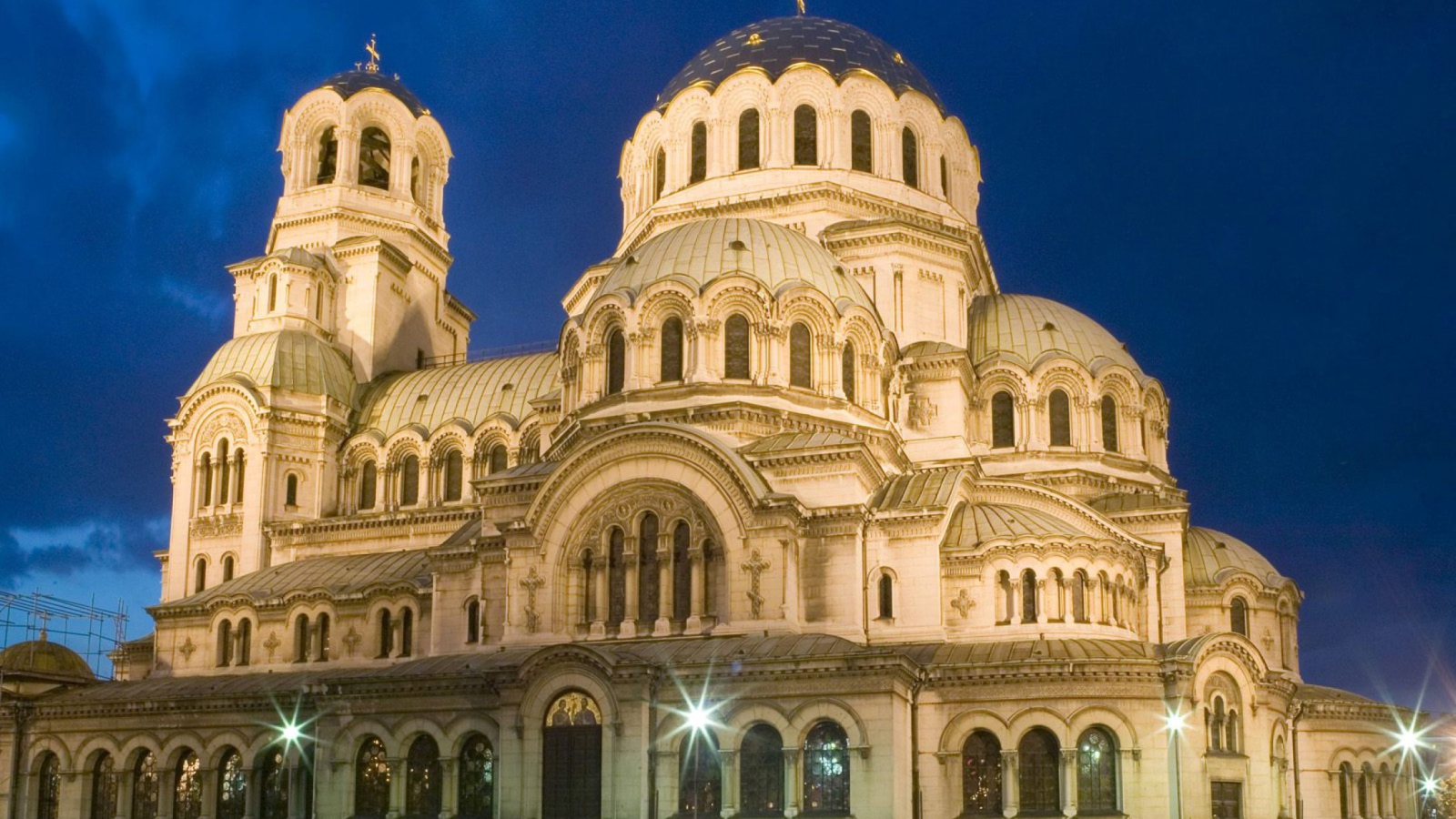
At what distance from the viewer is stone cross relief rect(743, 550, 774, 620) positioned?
37312mm

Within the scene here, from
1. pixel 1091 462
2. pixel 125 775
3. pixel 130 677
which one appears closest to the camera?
pixel 125 775

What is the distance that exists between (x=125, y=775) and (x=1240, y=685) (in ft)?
91.4

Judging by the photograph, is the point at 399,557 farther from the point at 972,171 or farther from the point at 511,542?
the point at 972,171

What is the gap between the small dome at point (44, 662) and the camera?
48.8 m

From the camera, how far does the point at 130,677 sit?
51.7 metres

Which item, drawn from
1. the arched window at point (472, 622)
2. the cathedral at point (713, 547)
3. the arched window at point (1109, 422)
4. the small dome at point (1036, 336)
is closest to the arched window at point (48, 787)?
the cathedral at point (713, 547)

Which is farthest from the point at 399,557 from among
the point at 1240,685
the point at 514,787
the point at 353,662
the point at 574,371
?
Answer: the point at 1240,685

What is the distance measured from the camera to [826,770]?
34.8m

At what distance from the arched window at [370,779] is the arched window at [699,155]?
824 inches

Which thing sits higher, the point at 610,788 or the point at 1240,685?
the point at 1240,685

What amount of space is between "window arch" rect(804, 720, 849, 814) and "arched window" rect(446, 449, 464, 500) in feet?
63.8

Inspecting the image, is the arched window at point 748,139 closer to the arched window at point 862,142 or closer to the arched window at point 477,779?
the arched window at point 862,142

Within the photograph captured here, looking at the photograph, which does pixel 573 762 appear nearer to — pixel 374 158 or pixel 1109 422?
pixel 1109 422

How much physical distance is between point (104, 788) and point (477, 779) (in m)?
Result: 12.6
